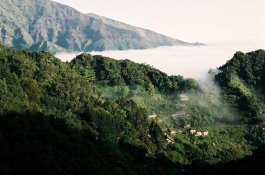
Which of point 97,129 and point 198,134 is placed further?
point 198,134

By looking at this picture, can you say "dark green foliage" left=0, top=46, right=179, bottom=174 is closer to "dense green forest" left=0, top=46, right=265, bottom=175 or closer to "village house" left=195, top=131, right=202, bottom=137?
"dense green forest" left=0, top=46, right=265, bottom=175

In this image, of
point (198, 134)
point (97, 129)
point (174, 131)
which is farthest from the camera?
point (174, 131)

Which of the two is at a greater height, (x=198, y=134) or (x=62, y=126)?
(x=62, y=126)

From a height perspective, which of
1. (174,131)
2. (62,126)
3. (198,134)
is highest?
(62,126)

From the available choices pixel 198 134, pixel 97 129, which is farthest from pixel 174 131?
pixel 97 129

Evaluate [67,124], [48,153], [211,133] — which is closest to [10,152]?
[48,153]

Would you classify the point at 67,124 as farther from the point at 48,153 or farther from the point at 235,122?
the point at 235,122

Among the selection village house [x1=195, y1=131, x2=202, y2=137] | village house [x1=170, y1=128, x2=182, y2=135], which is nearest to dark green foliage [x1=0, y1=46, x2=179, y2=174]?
village house [x1=170, y1=128, x2=182, y2=135]

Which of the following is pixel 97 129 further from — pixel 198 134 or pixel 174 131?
pixel 198 134

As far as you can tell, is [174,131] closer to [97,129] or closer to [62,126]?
[97,129]

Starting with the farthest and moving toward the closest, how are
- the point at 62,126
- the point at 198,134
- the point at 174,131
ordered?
the point at 174,131, the point at 198,134, the point at 62,126
